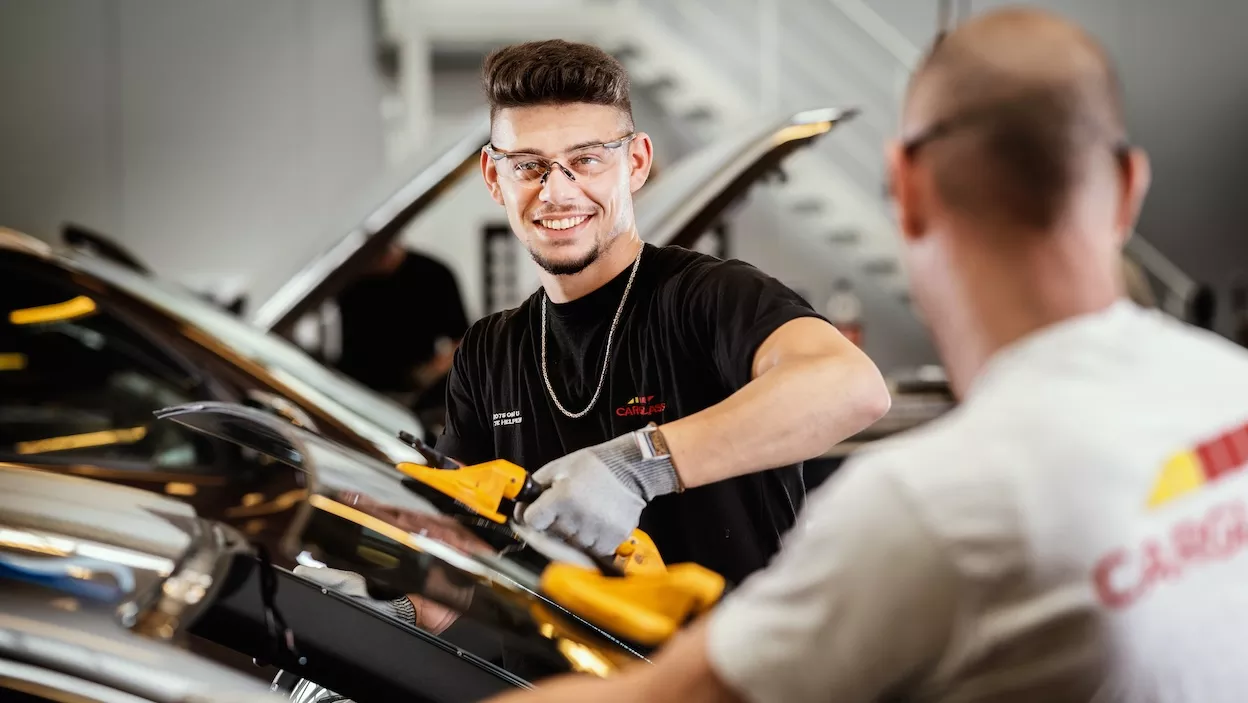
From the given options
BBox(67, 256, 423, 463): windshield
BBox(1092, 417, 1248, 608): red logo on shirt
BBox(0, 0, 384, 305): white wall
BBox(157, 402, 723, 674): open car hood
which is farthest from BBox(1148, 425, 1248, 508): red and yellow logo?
BBox(0, 0, 384, 305): white wall

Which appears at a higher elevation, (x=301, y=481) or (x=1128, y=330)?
(x=1128, y=330)

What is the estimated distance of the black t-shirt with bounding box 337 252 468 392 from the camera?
8.63ft

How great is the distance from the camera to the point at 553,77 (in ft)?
4.37

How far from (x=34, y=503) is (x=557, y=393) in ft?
1.96

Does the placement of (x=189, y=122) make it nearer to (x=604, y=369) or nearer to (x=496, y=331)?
(x=496, y=331)

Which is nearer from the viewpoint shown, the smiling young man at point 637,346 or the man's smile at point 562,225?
the smiling young man at point 637,346

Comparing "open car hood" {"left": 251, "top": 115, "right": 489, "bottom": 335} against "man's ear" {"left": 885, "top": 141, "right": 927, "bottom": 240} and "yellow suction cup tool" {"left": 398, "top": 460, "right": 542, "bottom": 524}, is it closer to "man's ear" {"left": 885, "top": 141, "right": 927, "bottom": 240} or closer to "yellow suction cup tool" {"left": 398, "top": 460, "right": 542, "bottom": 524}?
"yellow suction cup tool" {"left": 398, "top": 460, "right": 542, "bottom": 524}

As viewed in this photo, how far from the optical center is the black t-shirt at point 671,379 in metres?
1.34

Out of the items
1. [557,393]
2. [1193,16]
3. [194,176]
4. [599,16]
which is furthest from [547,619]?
[1193,16]

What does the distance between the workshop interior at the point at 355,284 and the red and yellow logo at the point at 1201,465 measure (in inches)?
13.9

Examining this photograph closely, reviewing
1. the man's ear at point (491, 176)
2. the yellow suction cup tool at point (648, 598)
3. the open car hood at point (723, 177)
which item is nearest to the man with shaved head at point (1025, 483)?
the yellow suction cup tool at point (648, 598)

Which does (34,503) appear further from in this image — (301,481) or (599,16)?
(599,16)

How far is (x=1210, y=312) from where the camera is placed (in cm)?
797

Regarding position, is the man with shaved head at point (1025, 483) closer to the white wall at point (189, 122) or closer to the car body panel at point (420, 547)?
the car body panel at point (420, 547)
